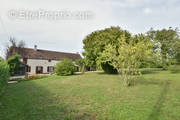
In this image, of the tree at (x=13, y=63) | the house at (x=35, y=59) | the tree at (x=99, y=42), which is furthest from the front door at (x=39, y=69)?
the tree at (x=99, y=42)

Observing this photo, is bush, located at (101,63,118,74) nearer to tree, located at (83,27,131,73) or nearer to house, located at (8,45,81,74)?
tree, located at (83,27,131,73)

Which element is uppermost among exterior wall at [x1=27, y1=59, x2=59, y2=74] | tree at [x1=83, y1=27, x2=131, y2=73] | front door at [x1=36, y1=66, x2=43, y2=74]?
tree at [x1=83, y1=27, x2=131, y2=73]

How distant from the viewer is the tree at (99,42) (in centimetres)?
1455

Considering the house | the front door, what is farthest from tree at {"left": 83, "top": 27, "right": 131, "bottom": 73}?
the front door

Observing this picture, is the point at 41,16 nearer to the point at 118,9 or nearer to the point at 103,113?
the point at 118,9

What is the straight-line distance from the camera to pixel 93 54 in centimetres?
1561

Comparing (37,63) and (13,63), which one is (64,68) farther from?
(37,63)

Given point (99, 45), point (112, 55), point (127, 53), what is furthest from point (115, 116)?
point (99, 45)

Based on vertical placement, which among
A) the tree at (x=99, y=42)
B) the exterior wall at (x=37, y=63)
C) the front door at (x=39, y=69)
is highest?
the tree at (x=99, y=42)

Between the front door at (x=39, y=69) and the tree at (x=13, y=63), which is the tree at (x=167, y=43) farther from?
the front door at (x=39, y=69)

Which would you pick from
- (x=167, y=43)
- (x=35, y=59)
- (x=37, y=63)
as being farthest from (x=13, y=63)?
(x=167, y=43)

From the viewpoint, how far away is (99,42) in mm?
14836

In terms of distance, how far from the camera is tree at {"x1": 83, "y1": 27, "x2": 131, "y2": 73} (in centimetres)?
1455

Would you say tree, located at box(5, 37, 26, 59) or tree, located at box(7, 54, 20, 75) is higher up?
tree, located at box(5, 37, 26, 59)
